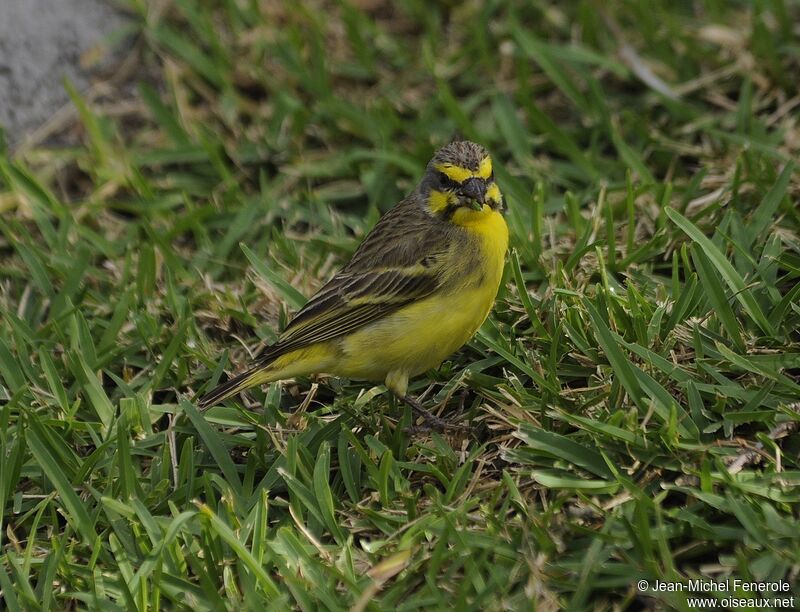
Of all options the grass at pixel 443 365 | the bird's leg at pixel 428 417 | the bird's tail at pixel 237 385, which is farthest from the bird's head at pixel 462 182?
the bird's tail at pixel 237 385

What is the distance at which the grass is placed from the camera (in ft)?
11.7

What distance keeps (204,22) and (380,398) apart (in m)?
3.31

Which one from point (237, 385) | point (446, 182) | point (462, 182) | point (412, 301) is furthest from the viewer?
point (446, 182)

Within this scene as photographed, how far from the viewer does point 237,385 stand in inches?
167

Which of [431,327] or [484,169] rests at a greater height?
[484,169]

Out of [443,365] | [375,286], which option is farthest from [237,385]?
[443,365]

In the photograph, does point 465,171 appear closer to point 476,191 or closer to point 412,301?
point 476,191

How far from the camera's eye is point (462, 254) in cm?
439

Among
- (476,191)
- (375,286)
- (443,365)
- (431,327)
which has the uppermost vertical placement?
(476,191)

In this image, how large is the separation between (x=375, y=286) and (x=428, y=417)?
24.9 inches

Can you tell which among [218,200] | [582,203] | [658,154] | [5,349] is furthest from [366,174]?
[5,349]

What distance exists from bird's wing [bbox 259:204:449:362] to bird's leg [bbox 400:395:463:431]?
378 millimetres

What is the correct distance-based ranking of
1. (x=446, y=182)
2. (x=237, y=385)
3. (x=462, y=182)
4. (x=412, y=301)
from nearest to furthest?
(x=237, y=385)
(x=412, y=301)
(x=462, y=182)
(x=446, y=182)

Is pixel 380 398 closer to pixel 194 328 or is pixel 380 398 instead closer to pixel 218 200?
pixel 194 328
